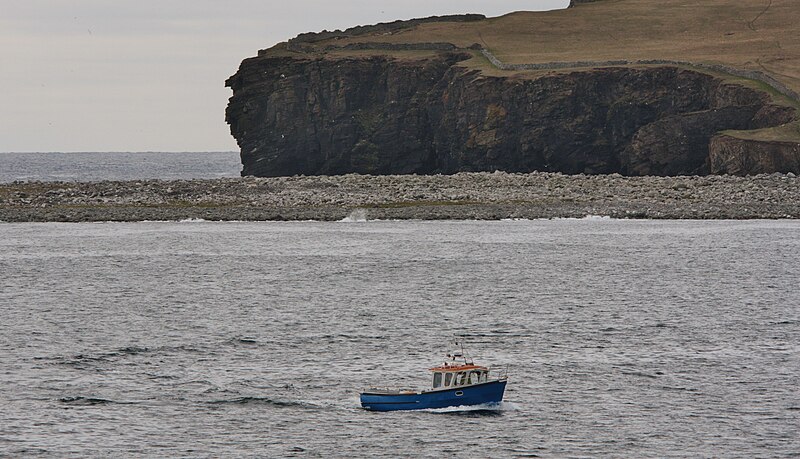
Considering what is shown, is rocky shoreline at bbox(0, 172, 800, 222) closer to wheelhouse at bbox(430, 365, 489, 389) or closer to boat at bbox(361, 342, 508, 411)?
wheelhouse at bbox(430, 365, 489, 389)

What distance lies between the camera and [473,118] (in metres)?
145

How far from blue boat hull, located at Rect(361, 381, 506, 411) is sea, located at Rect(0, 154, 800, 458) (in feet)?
0.94

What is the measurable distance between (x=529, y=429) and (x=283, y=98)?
11884 centimetres

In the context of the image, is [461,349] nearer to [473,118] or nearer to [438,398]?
[438,398]

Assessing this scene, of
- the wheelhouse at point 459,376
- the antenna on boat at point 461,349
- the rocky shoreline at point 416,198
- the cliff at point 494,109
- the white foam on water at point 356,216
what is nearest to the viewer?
the wheelhouse at point 459,376

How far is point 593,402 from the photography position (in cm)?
4034

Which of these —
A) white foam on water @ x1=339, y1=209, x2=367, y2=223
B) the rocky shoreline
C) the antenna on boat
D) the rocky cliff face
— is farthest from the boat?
the rocky cliff face

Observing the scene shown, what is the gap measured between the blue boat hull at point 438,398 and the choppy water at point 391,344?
40 cm

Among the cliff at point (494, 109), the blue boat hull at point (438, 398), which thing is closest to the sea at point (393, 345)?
the blue boat hull at point (438, 398)

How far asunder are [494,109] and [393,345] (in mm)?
96064

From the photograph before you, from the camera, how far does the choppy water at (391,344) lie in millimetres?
36688

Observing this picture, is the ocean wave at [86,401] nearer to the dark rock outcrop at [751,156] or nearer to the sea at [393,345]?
the sea at [393,345]

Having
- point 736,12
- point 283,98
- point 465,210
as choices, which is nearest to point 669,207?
point 465,210

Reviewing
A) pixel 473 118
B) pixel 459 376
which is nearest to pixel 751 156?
pixel 473 118
